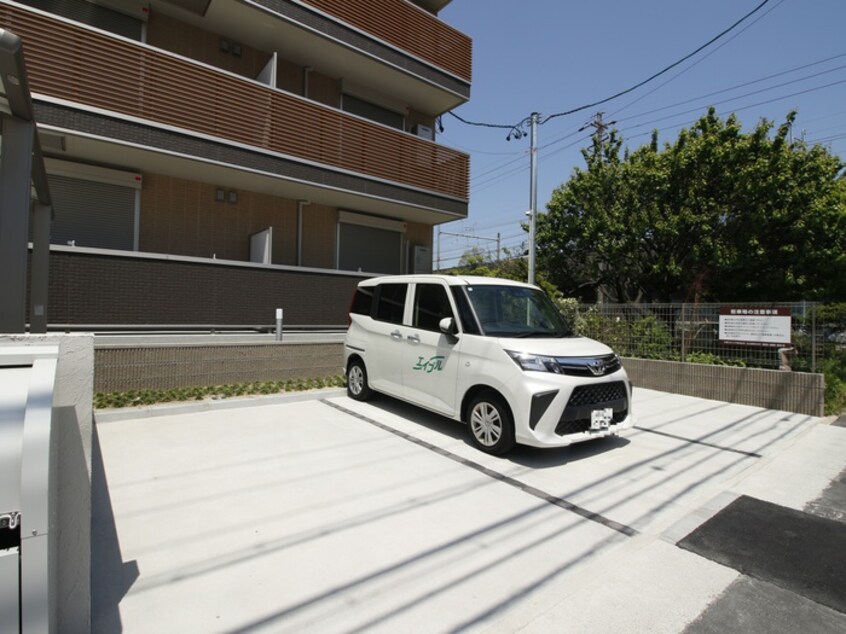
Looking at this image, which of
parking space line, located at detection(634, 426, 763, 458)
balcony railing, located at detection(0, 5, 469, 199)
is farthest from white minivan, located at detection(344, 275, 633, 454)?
balcony railing, located at detection(0, 5, 469, 199)

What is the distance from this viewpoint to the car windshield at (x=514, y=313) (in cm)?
499

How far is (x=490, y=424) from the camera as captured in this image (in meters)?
4.64

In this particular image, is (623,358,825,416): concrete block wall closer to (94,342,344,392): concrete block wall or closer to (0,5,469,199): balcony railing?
(94,342,344,392): concrete block wall

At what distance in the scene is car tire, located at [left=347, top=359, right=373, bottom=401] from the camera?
6684 millimetres

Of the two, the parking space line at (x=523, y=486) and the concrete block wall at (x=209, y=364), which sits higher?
the concrete block wall at (x=209, y=364)

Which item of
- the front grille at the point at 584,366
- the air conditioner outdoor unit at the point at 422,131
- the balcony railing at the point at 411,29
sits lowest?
the front grille at the point at 584,366

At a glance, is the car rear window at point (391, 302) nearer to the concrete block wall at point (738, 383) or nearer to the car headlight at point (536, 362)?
the car headlight at point (536, 362)

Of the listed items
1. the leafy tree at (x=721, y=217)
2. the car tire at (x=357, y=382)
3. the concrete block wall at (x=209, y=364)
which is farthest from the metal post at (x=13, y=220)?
the leafy tree at (x=721, y=217)

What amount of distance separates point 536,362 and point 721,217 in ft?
33.4

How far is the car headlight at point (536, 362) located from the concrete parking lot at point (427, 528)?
91 cm

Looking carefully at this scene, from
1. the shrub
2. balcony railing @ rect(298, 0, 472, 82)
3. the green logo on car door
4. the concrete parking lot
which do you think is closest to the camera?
the concrete parking lot

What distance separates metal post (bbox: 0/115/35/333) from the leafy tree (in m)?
12.6

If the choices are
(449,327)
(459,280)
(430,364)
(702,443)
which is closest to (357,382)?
(430,364)

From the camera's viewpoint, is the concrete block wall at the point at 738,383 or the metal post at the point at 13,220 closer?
the metal post at the point at 13,220
